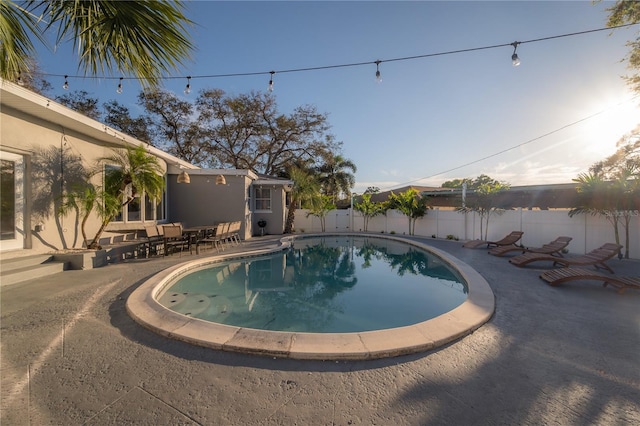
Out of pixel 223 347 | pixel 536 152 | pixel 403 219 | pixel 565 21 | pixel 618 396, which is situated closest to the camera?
pixel 618 396

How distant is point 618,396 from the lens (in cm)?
238

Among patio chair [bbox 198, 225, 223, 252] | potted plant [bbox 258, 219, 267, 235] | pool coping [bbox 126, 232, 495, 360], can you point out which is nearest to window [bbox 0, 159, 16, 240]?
pool coping [bbox 126, 232, 495, 360]

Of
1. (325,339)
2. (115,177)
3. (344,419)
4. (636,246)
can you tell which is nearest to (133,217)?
(115,177)

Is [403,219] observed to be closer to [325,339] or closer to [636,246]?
[636,246]

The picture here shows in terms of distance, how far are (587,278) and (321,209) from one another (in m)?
13.5

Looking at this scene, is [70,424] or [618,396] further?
[618,396]

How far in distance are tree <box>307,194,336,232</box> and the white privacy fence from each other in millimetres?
255

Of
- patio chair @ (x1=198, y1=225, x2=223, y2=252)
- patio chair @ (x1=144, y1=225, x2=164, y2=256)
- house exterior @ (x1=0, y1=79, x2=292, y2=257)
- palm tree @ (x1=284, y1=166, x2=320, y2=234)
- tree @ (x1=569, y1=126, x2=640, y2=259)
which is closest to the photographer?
house exterior @ (x1=0, y1=79, x2=292, y2=257)

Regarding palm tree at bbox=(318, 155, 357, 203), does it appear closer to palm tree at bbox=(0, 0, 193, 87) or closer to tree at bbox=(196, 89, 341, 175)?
tree at bbox=(196, 89, 341, 175)

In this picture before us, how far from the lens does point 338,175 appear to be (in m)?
24.9

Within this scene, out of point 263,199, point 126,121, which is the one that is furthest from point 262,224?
point 126,121

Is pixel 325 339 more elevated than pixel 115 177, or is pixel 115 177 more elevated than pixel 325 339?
pixel 115 177

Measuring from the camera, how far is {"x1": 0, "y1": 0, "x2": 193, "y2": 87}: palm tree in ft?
6.61

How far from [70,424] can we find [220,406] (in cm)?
105
